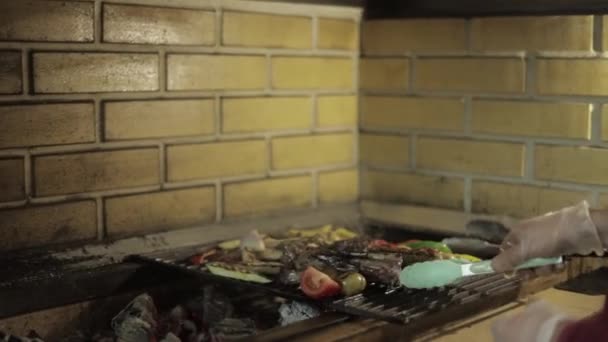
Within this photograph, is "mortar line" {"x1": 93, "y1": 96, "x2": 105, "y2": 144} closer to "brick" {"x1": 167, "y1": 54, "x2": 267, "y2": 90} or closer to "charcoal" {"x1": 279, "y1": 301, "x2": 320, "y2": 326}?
"brick" {"x1": 167, "y1": 54, "x2": 267, "y2": 90}

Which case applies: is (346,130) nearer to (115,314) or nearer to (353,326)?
(115,314)

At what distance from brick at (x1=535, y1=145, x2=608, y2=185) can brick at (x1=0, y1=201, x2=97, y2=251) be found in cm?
113

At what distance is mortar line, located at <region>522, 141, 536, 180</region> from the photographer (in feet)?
7.45

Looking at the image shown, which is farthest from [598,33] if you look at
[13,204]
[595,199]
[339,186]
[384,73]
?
[13,204]

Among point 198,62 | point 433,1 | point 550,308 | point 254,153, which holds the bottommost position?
point 550,308

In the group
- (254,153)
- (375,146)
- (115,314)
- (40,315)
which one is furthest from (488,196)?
(40,315)

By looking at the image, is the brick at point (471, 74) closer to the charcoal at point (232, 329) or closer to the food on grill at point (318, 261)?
the food on grill at point (318, 261)

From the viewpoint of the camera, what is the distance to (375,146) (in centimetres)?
261

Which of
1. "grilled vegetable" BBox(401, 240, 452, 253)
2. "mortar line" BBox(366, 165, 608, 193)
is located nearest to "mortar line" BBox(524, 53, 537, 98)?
"mortar line" BBox(366, 165, 608, 193)

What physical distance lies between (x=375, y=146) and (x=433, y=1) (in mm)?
472

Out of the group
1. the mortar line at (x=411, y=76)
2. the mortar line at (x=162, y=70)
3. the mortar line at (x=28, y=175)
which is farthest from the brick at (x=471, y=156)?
the mortar line at (x=28, y=175)

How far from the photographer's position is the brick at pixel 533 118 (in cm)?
218

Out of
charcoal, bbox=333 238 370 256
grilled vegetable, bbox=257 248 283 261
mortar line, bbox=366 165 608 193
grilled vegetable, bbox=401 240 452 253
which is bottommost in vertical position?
grilled vegetable, bbox=257 248 283 261

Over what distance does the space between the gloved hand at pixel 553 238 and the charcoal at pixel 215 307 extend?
2.48ft
